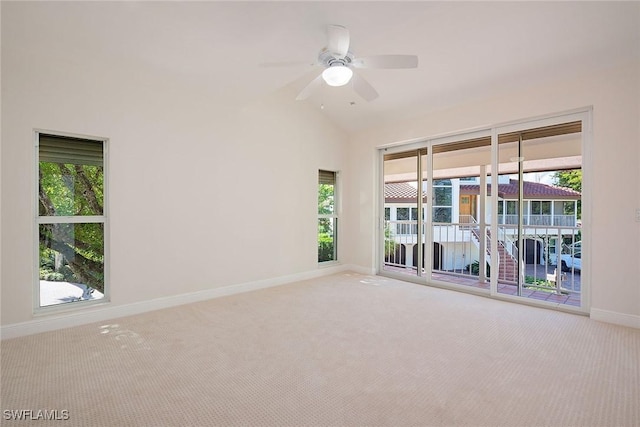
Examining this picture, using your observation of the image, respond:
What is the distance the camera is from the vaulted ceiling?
2658 millimetres

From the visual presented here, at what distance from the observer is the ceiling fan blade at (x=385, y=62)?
261 cm

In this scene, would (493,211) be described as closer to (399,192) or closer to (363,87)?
(399,192)

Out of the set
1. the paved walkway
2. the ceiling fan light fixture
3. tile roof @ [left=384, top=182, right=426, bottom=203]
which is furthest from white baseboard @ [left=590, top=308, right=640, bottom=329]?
the ceiling fan light fixture

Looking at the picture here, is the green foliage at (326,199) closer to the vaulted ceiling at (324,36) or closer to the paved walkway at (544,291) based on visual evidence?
the vaulted ceiling at (324,36)

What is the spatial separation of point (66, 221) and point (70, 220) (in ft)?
0.11

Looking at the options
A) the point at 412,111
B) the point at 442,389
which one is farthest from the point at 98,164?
the point at 412,111

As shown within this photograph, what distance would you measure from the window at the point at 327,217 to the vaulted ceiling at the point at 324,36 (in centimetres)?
225

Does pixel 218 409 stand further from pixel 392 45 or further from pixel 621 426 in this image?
pixel 392 45

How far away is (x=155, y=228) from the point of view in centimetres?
374

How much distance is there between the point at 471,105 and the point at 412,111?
2.74 feet

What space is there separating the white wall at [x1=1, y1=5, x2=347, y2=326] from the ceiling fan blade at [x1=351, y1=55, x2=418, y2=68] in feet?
7.04

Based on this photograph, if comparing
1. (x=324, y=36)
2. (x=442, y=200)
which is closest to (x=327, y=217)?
(x=442, y=200)

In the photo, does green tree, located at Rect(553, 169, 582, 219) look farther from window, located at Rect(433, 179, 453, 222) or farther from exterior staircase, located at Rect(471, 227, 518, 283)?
window, located at Rect(433, 179, 453, 222)

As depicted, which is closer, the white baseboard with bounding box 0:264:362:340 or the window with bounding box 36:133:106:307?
the white baseboard with bounding box 0:264:362:340
